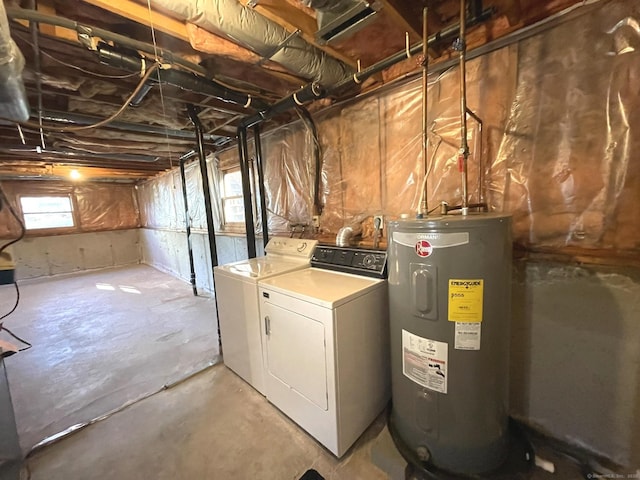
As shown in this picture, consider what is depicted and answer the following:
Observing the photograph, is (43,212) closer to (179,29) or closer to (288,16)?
(179,29)

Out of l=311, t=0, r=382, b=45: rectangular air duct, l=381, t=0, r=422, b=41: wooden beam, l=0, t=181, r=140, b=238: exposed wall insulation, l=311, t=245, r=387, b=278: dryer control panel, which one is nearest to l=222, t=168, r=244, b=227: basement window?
l=311, t=245, r=387, b=278: dryer control panel

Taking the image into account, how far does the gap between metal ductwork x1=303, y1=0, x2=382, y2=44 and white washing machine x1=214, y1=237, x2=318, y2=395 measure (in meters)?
1.39

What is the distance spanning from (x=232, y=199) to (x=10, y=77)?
278 cm

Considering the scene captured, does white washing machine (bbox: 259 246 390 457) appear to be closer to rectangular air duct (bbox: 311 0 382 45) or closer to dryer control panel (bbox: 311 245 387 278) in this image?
dryer control panel (bbox: 311 245 387 278)

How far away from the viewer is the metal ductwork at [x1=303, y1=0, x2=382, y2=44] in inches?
46.9

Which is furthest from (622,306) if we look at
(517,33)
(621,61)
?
(517,33)

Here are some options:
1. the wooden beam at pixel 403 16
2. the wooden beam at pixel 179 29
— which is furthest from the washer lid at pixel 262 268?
the wooden beam at pixel 403 16

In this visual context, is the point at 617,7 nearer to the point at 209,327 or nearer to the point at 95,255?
the point at 209,327

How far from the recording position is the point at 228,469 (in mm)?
1458

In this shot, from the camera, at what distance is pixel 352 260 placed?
6.10ft

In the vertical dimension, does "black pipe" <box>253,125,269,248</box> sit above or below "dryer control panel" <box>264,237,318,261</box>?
above

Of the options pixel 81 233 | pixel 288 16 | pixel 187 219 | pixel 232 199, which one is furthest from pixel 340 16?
pixel 81 233

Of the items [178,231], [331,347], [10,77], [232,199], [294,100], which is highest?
[294,100]

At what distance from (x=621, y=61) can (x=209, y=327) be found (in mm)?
3824
